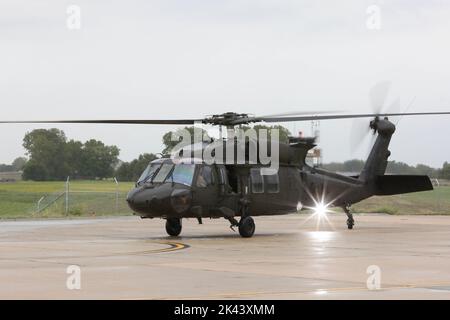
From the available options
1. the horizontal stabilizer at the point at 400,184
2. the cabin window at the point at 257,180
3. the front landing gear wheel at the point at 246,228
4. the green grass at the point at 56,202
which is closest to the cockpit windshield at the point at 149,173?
the front landing gear wheel at the point at 246,228

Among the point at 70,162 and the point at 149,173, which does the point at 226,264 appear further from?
the point at 70,162

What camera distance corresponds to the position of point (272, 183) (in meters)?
31.2

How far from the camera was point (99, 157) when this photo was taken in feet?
402

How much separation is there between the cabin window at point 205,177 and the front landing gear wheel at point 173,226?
6.09 ft

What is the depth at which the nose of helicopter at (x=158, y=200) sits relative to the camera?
27.6 metres

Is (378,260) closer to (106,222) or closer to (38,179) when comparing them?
(106,222)

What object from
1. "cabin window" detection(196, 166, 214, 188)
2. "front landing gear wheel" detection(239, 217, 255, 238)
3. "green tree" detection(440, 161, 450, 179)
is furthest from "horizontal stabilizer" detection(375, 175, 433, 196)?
"green tree" detection(440, 161, 450, 179)

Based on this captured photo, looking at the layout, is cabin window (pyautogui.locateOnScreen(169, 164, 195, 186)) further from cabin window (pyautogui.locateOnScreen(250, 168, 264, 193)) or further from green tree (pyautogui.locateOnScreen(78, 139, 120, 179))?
green tree (pyautogui.locateOnScreen(78, 139, 120, 179))

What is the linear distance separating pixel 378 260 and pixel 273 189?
34.8 feet

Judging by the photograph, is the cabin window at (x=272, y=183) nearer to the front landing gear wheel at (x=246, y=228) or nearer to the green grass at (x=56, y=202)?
the front landing gear wheel at (x=246, y=228)

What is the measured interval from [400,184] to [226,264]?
1833cm

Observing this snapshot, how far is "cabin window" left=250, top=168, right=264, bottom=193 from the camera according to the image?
101ft
